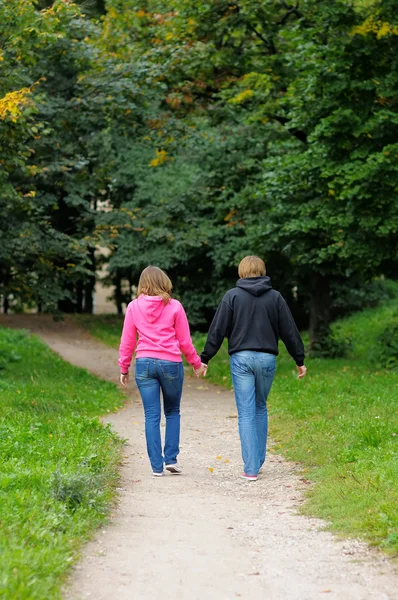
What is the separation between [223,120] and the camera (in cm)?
1916

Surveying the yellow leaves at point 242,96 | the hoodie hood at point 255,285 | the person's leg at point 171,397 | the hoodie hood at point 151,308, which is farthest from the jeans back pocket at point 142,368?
the yellow leaves at point 242,96

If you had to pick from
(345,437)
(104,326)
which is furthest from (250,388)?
(104,326)

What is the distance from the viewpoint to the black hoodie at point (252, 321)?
8273mm

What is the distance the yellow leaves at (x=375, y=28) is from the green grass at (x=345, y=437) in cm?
532

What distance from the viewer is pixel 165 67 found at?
1691 centimetres

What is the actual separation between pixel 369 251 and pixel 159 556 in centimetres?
1043

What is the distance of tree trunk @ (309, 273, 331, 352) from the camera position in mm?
19594

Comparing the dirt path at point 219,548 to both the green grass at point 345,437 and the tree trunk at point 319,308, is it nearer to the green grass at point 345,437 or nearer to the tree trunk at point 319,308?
the green grass at point 345,437

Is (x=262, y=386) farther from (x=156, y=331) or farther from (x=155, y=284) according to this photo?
(x=155, y=284)

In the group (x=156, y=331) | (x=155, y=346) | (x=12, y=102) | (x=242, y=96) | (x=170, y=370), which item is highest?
(x=242, y=96)

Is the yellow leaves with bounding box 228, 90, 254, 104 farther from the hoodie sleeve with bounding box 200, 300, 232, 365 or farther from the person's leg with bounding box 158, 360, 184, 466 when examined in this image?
the person's leg with bounding box 158, 360, 184, 466

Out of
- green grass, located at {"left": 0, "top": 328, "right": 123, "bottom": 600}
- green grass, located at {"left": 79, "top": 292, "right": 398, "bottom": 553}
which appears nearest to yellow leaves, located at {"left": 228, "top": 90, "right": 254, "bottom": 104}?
green grass, located at {"left": 79, "top": 292, "right": 398, "bottom": 553}

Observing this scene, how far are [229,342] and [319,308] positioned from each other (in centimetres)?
1179

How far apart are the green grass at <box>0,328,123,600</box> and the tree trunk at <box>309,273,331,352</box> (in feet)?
22.8
